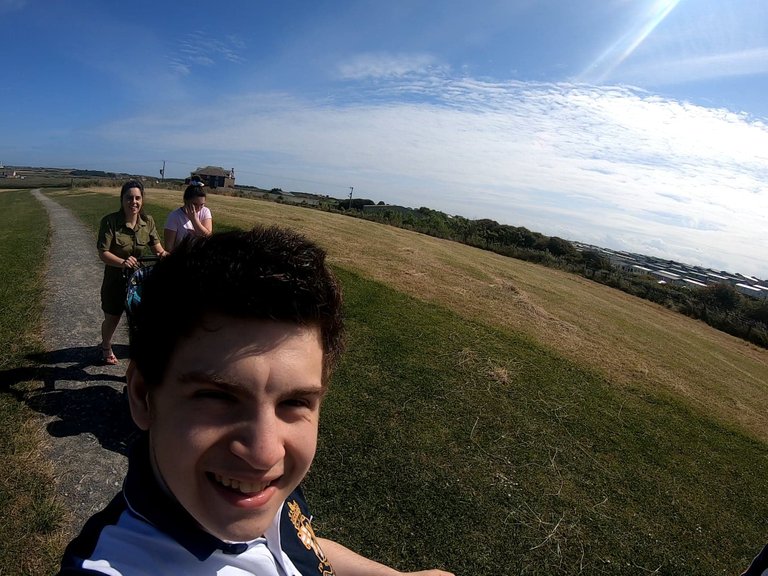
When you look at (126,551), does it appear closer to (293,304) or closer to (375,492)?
(293,304)

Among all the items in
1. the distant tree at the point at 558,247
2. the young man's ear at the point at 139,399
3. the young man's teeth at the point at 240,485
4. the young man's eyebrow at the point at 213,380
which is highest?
the distant tree at the point at 558,247

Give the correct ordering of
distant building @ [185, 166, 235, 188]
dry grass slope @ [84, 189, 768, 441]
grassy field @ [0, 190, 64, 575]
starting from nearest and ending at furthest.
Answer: grassy field @ [0, 190, 64, 575], dry grass slope @ [84, 189, 768, 441], distant building @ [185, 166, 235, 188]

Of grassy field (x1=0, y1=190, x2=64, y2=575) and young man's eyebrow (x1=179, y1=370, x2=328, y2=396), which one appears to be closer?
young man's eyebrow (x1=179, y1=370, x2=328, y2=396)

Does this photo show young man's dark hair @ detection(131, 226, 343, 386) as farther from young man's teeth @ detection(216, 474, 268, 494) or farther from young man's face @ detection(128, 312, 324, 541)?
young man's teeth @ detection(216, 474, 268, 494)

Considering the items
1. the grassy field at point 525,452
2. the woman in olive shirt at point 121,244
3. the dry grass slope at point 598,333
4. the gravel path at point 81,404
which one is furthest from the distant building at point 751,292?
the gravel path at point 81,404

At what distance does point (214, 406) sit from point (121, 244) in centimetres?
484

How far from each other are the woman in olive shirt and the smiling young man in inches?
170

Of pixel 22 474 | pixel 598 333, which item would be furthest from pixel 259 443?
pixel 598 333

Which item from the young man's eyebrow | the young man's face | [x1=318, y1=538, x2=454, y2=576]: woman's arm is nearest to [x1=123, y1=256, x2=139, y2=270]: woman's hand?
[x1=318, y1=538, x2=454, y2=576]: woman's arm

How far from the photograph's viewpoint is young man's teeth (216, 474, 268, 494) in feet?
3.67

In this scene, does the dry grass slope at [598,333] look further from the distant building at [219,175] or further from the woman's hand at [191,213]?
the distant building at [219,175]

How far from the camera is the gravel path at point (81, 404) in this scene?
361cm

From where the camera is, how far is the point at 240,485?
1.14m

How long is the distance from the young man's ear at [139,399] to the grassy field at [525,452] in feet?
9.81
